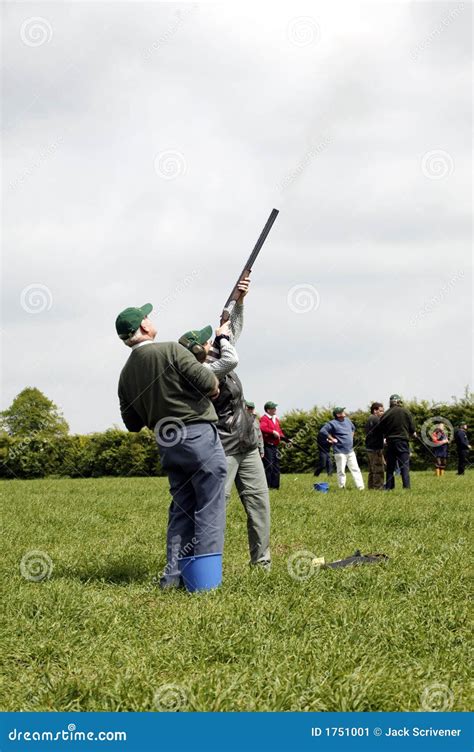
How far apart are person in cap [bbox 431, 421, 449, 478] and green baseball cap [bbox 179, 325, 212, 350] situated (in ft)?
65.9

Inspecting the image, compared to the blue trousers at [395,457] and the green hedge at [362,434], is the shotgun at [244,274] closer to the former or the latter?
the blue trousers at [395,457]

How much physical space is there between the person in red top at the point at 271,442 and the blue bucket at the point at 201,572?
12.6m

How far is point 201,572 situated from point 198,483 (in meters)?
0.66

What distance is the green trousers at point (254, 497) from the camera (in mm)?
6949

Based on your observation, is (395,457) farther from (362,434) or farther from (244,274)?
(362,434)

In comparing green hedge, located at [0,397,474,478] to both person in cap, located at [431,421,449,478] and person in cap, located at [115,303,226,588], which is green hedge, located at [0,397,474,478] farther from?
person in cap, located at [115,303,226,588]

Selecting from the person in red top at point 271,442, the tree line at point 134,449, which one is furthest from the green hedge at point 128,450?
the person in red top at point 271,442

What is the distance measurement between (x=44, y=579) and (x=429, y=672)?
3428 millimetres

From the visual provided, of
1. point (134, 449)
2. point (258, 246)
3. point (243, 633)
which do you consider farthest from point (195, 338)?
point (134, 449)

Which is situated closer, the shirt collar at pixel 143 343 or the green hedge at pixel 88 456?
the shirt collar at pixel 143 343

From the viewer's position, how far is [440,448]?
90.3ft

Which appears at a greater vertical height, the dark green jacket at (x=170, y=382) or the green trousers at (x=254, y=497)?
the dark green jacket at (x=170, y=382)

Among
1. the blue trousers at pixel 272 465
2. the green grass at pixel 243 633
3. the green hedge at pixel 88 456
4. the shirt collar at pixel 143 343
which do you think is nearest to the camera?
the green grass at pixel 243 633

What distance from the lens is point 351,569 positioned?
21.1ft
